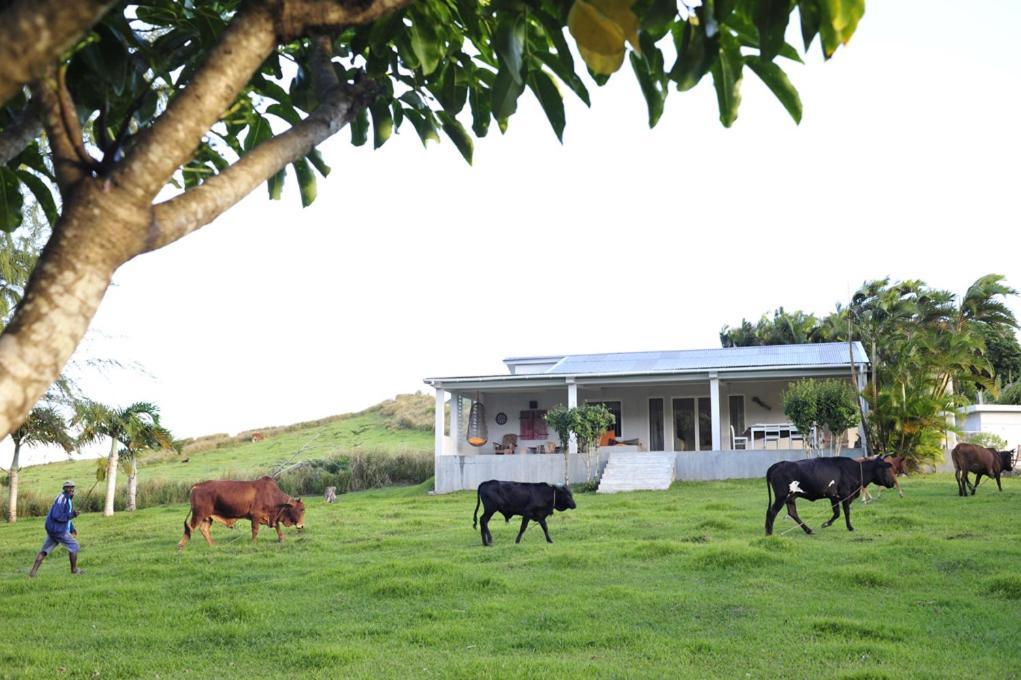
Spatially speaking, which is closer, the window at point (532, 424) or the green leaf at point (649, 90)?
the green leaf at point (649, 90)

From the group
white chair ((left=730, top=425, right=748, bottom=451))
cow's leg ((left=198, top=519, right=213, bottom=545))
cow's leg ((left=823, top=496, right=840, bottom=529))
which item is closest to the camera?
cow's leg ((left=823, top=496, right=840, bottom=529))

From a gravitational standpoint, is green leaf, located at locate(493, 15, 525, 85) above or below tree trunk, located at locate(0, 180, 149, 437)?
above

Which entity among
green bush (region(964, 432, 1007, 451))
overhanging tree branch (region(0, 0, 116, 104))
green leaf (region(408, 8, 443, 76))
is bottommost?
overhanging tree branch (region(0, 0, 116, 104))

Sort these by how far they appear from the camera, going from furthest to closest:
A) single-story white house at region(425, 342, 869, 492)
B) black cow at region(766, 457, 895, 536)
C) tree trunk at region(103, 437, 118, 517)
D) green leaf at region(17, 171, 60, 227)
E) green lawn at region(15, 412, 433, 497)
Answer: green lawn at region(15, 412, 433, 497), single-story white house at region(425, 342, 869, 492), tree trunk at region(103, 437, 118, 517), black cow at region(766, 457, 895, 536), green leaf at region(17, 171, 60, 227)

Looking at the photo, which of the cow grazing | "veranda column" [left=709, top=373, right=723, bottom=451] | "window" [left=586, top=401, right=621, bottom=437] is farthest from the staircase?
the cow grazing

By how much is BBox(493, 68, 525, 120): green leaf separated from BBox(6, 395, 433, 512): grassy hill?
31.0 metres

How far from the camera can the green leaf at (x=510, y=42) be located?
7.75ft

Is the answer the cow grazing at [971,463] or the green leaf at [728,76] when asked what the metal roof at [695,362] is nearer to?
the cow grazing at [971,463]

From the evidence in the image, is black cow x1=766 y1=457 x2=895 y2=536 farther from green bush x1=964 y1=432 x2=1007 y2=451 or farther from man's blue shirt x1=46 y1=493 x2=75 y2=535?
green bush x1=964 y1=432 x2=1007 y2=451

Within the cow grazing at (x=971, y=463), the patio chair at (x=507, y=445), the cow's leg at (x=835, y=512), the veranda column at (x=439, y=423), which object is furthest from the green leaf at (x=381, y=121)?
the patio chair at (x=507, y=445)

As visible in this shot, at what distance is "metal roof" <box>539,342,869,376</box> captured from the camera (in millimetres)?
27594

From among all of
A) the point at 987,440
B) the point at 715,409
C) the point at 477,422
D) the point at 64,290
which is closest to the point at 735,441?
the point at 715,409

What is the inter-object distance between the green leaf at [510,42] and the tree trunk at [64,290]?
3.00ft

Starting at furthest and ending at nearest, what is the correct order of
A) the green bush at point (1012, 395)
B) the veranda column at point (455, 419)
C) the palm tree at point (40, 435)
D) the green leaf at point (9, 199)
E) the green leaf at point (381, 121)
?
the green bush at point (1012, 395)
the veranda column at point (455, 419)
the palm tree at point (40, 435)
the green leaf at point (381, 121)
the green leaf at point (9, 199)
